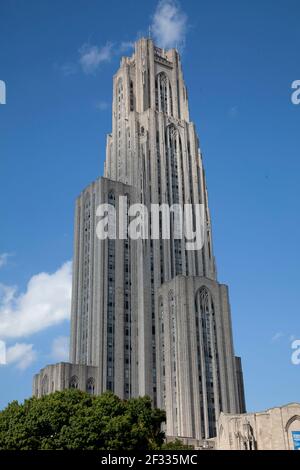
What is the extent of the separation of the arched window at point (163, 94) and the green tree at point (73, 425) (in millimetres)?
92795

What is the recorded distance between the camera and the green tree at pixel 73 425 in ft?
213

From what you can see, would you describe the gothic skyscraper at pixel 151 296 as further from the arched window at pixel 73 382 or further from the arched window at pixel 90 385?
the arched window at pixel 73 382

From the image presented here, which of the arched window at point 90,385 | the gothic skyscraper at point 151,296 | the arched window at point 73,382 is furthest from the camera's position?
the gothic skyscraper at point 151,296

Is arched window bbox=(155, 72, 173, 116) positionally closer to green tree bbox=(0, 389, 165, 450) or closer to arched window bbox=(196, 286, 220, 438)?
arched window bbox=(196, 286, 220, 438)

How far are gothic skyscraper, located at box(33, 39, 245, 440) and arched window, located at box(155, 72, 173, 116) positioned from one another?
0.77m

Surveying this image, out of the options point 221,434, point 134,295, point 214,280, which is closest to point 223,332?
point 214,280

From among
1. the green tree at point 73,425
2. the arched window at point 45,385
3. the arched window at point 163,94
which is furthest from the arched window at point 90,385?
the arched window at point 163,94

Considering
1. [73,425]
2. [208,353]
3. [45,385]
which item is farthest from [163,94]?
[73,425]

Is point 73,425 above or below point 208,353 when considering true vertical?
below

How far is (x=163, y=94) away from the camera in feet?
496

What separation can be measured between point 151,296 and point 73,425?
192 ft

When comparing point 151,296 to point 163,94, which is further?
point 163,94

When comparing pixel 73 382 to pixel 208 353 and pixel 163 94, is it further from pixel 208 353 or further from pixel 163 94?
pixel 163 94
